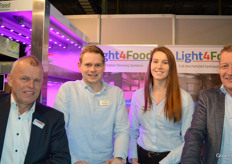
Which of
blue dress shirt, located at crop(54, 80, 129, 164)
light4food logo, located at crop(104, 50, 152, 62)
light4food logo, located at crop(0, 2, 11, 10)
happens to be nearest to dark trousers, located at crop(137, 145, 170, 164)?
blue dress shirt, located at crop(54, 80, 129, 164)

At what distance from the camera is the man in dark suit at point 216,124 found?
1416mm

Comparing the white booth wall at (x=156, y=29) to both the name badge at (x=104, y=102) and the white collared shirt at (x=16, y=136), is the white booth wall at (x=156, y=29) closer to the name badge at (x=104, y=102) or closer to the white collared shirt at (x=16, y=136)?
the name badge at (x=104, y=102)

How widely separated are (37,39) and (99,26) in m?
2.38

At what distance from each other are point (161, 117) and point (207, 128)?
0.58 metres

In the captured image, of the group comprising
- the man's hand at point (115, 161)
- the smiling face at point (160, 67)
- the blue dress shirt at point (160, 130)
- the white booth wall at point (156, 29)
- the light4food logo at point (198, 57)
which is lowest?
the man's hand at point (115, 161)

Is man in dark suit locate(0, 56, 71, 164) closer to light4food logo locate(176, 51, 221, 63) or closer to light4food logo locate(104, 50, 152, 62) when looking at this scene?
light4food logo locate(104, 50, 152, 62)

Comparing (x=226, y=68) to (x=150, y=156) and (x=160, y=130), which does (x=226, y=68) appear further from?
(x=150, y=156)

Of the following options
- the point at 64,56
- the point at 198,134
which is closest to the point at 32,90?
the point at 198,134

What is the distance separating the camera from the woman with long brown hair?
196cm

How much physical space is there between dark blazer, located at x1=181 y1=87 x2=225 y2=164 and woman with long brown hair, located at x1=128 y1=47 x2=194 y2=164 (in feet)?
1.38

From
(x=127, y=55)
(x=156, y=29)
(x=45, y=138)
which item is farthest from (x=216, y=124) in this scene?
(x=156, y=29)

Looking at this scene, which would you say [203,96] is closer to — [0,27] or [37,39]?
[37,39]

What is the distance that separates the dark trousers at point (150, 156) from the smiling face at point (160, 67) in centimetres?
73

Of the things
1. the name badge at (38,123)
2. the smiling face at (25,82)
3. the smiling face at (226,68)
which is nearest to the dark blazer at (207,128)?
the smiling face at (226,68)
